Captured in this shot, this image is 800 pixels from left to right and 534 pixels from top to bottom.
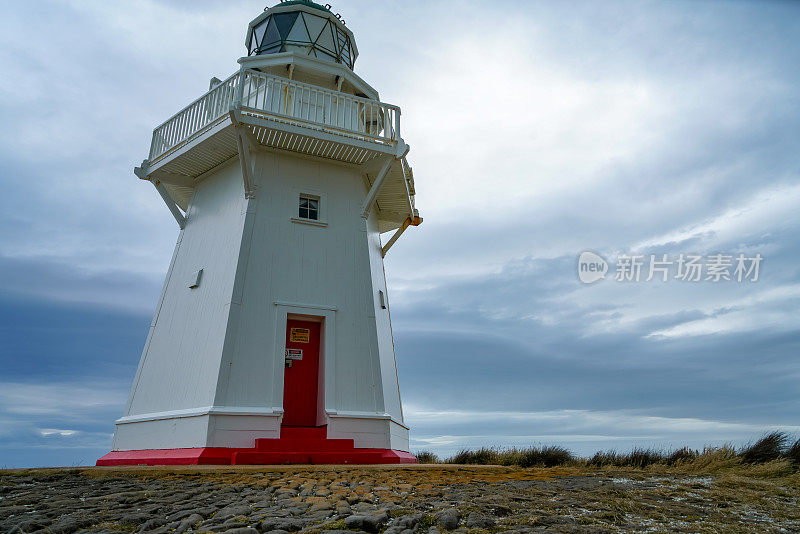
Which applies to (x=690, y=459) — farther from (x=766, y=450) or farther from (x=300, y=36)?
(x=300, y=36)

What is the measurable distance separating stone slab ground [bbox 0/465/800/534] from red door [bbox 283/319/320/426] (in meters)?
3.83

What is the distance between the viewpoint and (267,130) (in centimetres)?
1086

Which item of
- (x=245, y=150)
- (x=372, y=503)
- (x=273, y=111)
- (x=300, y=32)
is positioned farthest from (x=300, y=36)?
(x=372, y=503)

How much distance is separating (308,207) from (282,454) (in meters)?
5.39

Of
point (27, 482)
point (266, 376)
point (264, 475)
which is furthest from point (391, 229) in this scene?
point (27, 482)

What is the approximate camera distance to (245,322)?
33.1 ft

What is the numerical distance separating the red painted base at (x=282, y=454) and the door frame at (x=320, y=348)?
591 millimetres

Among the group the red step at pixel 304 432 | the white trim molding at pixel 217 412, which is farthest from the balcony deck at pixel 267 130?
the red step at pixel 304 432

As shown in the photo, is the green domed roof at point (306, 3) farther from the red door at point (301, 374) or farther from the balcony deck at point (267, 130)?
the red door at point (301, 374)

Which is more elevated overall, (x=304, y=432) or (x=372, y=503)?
(x=304, y=432)

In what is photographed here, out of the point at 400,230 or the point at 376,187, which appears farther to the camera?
the point at 400,230

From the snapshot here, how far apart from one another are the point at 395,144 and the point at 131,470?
7993mm

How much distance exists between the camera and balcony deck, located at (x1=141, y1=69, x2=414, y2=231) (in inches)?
428

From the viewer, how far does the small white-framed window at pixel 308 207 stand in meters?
11.5
